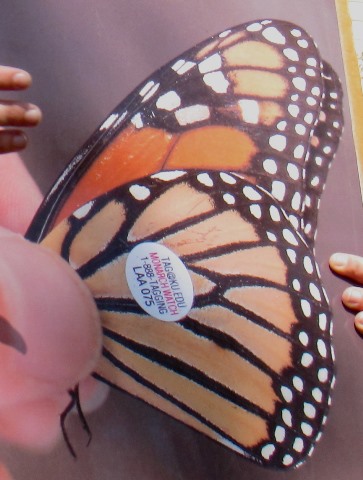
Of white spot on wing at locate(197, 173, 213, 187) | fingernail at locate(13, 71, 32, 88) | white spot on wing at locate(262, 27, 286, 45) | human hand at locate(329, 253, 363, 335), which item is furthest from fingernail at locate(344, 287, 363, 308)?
fingernail at locate(13, 71, 32, 88)

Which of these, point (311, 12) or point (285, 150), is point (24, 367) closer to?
point (285, 150)

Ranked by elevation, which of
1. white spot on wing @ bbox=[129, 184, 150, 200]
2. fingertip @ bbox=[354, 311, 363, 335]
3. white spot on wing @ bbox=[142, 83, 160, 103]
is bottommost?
fingertip @ bbox=[354, 311, 363, 335]

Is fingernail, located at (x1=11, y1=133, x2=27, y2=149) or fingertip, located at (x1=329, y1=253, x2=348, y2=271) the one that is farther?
fingertip, located at (x1=329, y1=253, x2=348, y2=271)

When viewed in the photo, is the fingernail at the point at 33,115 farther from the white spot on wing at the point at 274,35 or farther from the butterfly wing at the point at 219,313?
the white spot on wing at the point at 274,35

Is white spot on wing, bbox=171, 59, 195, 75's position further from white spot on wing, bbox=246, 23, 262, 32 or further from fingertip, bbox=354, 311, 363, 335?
fingertip, bbox=354, 311, 363, 335

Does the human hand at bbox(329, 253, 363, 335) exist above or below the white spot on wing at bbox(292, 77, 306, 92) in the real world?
below

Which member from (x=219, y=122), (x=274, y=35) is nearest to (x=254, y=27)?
(x=274, y=35)

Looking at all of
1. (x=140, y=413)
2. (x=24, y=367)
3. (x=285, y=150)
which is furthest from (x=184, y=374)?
(x=285, y=150)
